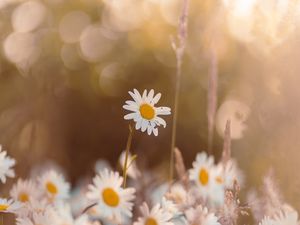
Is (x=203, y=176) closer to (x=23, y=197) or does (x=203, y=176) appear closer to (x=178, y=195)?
(x=178, y=195)

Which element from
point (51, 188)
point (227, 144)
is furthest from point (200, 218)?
point (51, 188)

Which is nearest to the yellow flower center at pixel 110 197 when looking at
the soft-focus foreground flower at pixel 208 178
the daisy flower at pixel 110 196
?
the daisy flower at pixel 110 196

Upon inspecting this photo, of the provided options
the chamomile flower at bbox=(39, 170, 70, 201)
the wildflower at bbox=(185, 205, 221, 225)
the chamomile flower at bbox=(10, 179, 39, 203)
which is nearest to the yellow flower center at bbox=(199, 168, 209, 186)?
the chamomile flower at bbox=(39, 170, 70, 201)

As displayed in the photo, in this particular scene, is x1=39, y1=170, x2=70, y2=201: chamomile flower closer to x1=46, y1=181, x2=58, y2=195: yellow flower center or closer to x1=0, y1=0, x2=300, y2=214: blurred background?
x1=46, y1=181, x2=58, y2=195: yellow flower center

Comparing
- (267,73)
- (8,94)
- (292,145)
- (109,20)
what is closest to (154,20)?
(109,20)

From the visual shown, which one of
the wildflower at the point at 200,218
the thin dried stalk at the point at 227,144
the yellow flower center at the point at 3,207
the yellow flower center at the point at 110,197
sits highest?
the thin dried stalk at the point at 227,144

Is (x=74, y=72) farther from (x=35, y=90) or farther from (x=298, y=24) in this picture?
(x=298, y=24)

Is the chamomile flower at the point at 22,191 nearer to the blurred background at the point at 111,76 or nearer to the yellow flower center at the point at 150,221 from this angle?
the yellow flower center at the point at 150,221
